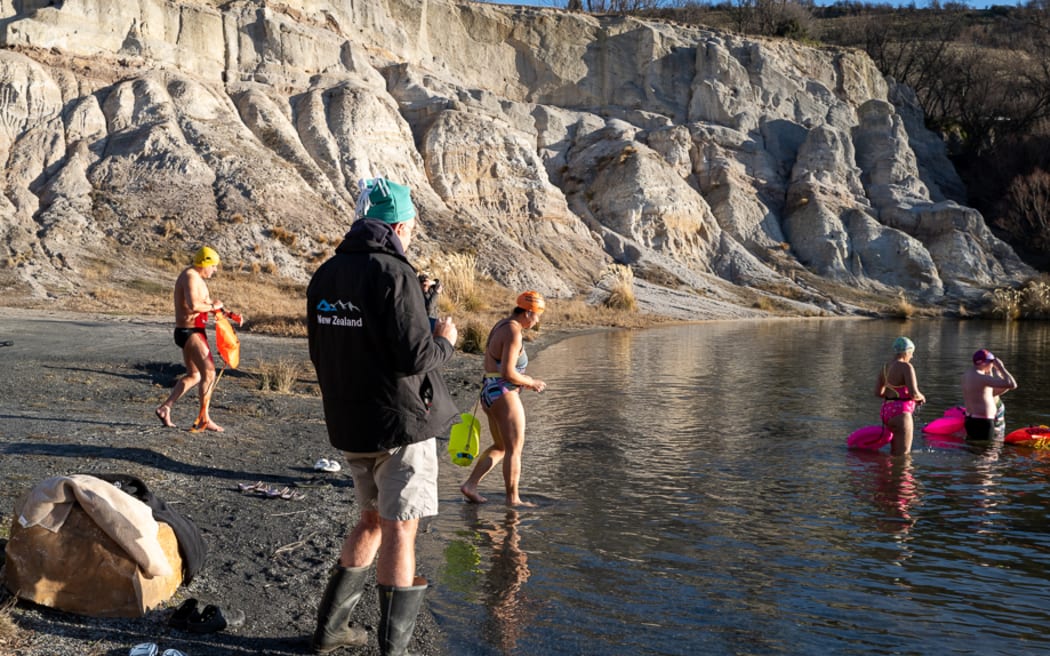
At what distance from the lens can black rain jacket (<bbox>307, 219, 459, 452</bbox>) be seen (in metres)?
4.16

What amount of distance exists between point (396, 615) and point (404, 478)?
2.22 feet

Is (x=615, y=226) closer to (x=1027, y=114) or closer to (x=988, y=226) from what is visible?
(x=988, y=226)

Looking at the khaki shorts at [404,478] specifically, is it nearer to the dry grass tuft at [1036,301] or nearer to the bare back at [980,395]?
the bare back at [980,395]

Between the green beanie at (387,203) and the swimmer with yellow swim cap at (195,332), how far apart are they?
523 cm

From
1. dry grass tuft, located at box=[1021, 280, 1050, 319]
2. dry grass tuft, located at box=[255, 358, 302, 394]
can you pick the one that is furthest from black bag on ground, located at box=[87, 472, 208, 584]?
dry grass tuft, located at box=[1021, 280, 1050, 319]

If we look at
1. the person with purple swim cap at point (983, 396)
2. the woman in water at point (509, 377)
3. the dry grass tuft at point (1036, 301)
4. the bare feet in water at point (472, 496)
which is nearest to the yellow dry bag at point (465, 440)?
the woman in water at point (509, 377)

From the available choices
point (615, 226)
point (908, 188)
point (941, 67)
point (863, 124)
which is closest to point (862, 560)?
point (615, 226)

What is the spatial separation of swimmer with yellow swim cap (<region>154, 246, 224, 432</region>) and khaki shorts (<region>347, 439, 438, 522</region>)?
17.9 ft

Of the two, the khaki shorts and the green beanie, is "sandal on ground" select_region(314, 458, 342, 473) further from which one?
the green beanie

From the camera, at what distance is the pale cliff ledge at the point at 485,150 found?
1255 inches

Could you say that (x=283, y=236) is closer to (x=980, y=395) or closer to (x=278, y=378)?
(x=278, y=378)

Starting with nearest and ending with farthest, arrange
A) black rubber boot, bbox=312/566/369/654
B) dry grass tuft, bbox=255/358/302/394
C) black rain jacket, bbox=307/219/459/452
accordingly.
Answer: black rain jacket, bbox=307/219/459/452
black rubber boot, bbox=312/566/369/654
dry grass tuft, bbox=255/358/302/394

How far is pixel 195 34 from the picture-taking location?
1500 inches

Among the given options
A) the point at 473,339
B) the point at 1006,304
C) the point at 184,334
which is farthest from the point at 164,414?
the point at 1006,304
